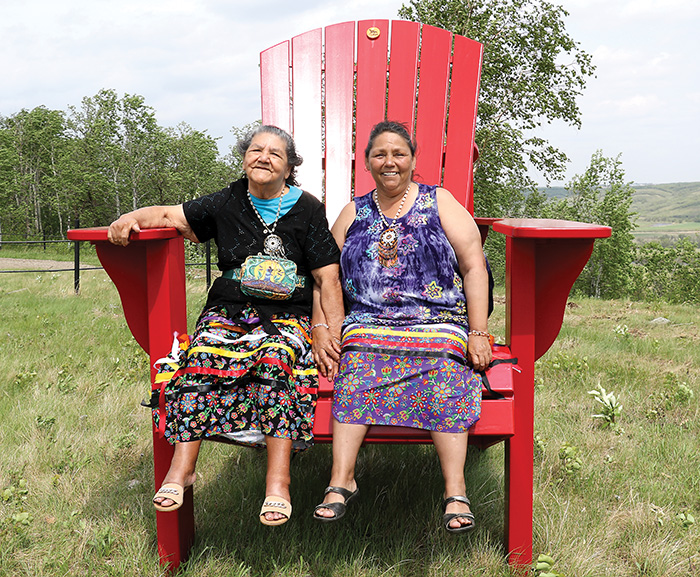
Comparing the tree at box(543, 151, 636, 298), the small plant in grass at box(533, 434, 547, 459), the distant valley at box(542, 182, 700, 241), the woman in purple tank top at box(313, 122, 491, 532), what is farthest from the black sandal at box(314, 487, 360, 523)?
the distant valley at box(542, 182, 700, 241)

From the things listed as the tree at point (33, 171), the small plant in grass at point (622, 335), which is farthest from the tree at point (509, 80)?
the tree at point (33, 171)

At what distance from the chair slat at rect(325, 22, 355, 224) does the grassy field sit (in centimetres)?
130

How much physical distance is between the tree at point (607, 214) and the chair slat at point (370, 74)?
22.3 m

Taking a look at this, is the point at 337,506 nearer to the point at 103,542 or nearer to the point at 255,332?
the point at 255,332

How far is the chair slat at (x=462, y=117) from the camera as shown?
2754 mm

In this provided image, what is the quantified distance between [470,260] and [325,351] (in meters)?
0.54

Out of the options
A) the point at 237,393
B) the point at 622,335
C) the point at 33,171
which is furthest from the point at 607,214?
the point at 33,171

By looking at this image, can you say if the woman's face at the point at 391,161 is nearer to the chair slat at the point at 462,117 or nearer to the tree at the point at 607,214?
the chair slat at the point at 462,117

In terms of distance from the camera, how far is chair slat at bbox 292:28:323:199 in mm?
2836

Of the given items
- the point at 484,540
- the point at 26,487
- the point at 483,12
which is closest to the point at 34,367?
the point at 26,487

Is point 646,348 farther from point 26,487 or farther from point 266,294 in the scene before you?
point 26,487

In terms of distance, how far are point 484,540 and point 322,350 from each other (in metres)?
0.78

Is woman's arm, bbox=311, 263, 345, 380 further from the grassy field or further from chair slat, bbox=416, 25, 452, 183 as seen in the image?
chair slat, bbox=416, 25, 452, 183

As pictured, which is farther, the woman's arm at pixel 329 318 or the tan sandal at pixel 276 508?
the woman's arm at pixel 329 318
